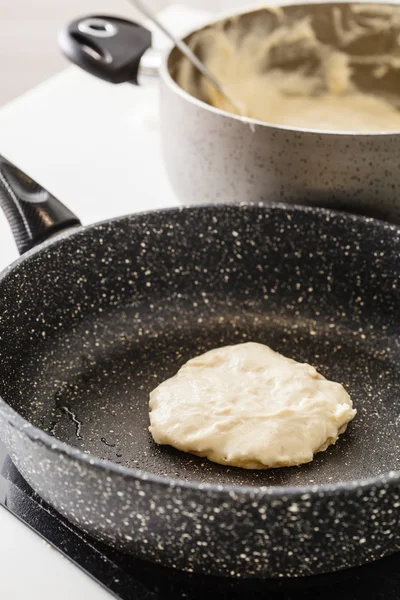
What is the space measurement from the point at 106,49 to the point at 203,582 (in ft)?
1.98

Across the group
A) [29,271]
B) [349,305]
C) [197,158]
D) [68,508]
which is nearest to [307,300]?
[349,305]

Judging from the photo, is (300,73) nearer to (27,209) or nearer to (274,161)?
(274,161)

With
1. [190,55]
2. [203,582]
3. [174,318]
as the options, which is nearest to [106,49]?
[190,55]

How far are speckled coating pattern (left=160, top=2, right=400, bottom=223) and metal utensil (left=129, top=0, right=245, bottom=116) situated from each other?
0.07 meters

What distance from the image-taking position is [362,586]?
0.49m

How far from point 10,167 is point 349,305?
0.37 metres

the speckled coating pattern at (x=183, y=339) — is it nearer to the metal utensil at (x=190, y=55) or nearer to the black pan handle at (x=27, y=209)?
the black pan handle at (x=27, y=209)

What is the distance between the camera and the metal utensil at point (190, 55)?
2.71ft

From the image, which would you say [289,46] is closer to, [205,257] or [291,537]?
Result: [205,257]

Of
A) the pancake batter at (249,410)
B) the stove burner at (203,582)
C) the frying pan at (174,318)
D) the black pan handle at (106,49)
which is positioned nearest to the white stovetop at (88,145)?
the black pan handle at (106,49)

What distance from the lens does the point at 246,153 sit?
72cm

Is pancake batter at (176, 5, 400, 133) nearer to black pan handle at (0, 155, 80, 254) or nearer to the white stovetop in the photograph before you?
the white stovetop

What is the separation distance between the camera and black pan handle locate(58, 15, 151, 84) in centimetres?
85

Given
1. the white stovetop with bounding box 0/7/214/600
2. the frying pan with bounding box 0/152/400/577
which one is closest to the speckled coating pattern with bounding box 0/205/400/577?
the frying pan with bounding box 0/152/400/577
